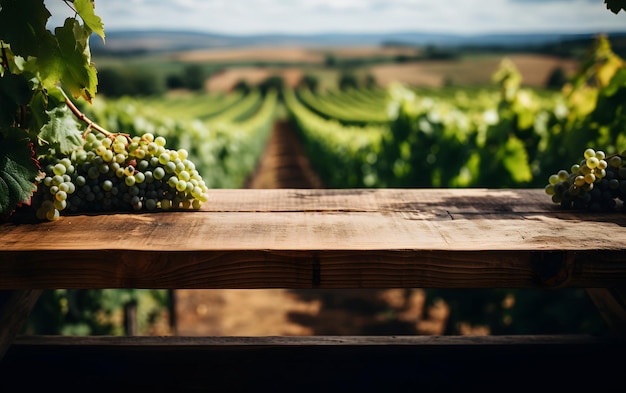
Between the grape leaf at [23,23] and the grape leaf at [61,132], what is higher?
the grape leaf at [23,23]

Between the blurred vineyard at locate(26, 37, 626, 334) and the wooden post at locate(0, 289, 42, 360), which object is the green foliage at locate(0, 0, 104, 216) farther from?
the blurred vineyard at locate(26, 37, 626, 334)

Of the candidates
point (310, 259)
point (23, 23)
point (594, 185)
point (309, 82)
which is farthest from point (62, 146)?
point (309, 82)

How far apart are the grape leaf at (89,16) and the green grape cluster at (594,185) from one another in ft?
4.90

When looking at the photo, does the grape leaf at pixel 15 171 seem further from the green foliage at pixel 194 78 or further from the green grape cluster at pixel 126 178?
the green foliage at pixel 194 78

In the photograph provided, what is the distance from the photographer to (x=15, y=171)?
155cm

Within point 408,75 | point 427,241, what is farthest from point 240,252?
point 408,75

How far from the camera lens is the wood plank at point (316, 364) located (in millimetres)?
1780

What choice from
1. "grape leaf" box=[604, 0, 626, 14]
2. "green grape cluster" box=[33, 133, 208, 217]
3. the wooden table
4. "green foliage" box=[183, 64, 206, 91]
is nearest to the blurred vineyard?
"grape leaf" box=[604, 0, 626, 14]

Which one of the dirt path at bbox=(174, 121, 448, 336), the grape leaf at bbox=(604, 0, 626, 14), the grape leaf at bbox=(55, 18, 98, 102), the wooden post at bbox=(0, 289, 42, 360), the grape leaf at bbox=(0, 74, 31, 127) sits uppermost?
the grape leaf at bbox=(604, 0, 626, 14)

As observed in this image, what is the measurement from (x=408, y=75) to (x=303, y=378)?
60.1m

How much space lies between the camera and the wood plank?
1.78 m

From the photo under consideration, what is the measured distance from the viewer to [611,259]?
4.44ft

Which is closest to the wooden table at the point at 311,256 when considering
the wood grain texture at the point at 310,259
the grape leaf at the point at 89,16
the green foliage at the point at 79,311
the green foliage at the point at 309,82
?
the wood grain texture at the point at 310,259

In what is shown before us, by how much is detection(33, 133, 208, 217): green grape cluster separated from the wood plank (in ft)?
1.52
